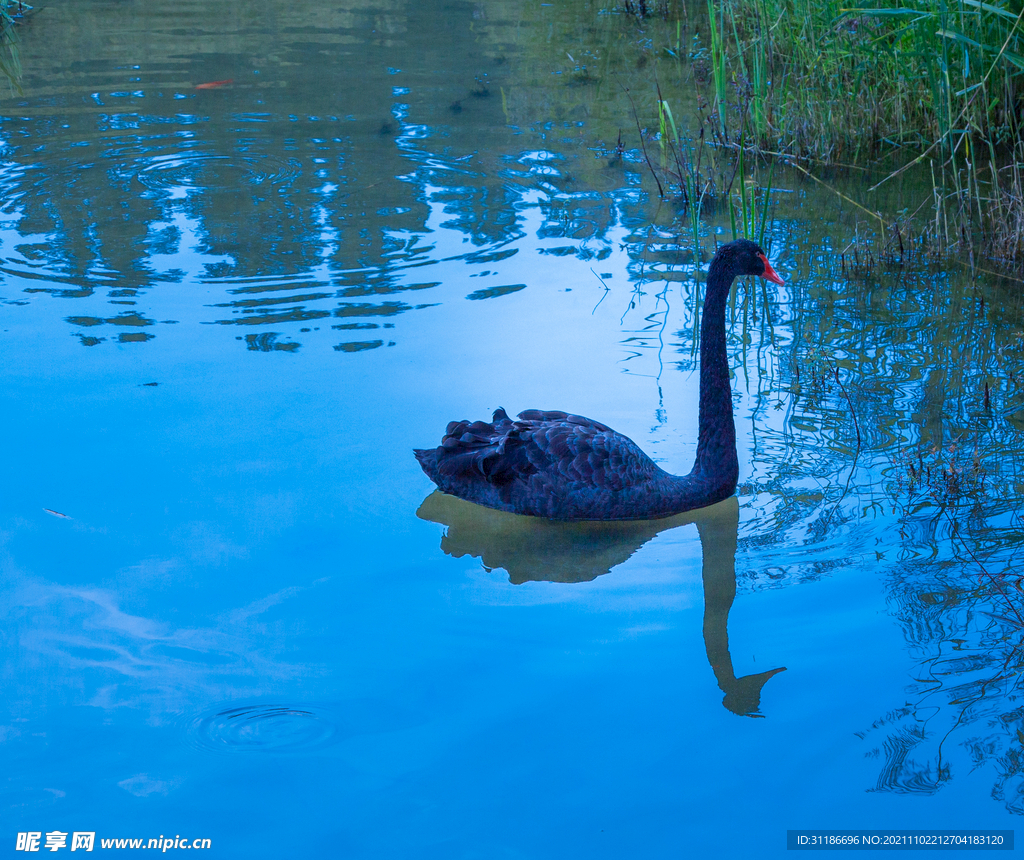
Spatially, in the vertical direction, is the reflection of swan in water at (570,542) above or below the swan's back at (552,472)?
below

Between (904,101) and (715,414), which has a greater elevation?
(904,101)

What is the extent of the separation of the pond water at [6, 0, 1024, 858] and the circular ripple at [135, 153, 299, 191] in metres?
0.05

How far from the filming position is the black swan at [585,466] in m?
3.76

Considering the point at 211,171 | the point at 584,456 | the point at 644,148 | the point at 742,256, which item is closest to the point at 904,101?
the point at 644,148

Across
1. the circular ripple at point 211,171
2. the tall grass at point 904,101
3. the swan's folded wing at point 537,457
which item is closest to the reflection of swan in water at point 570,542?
the swan's folded wing at point 537,457

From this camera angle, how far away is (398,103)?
9164mm

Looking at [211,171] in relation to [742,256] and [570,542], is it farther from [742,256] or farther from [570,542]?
[570,542]

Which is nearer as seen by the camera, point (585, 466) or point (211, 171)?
point (585, 466)

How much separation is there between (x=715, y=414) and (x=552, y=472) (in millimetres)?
676

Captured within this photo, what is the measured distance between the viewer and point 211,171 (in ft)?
24.7

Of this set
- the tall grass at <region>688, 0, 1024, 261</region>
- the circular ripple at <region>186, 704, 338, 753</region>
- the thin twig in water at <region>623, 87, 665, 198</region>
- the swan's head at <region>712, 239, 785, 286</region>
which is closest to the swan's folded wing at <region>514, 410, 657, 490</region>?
the swan's head at <region>712, 239, 785, 286</region>

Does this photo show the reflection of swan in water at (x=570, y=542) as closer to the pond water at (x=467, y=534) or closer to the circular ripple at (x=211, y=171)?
the pond water at (x=467, y=534)

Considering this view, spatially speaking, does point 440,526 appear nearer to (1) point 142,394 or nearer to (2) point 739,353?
(1) point 142,394

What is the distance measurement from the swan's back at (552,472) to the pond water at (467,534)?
0.14m
